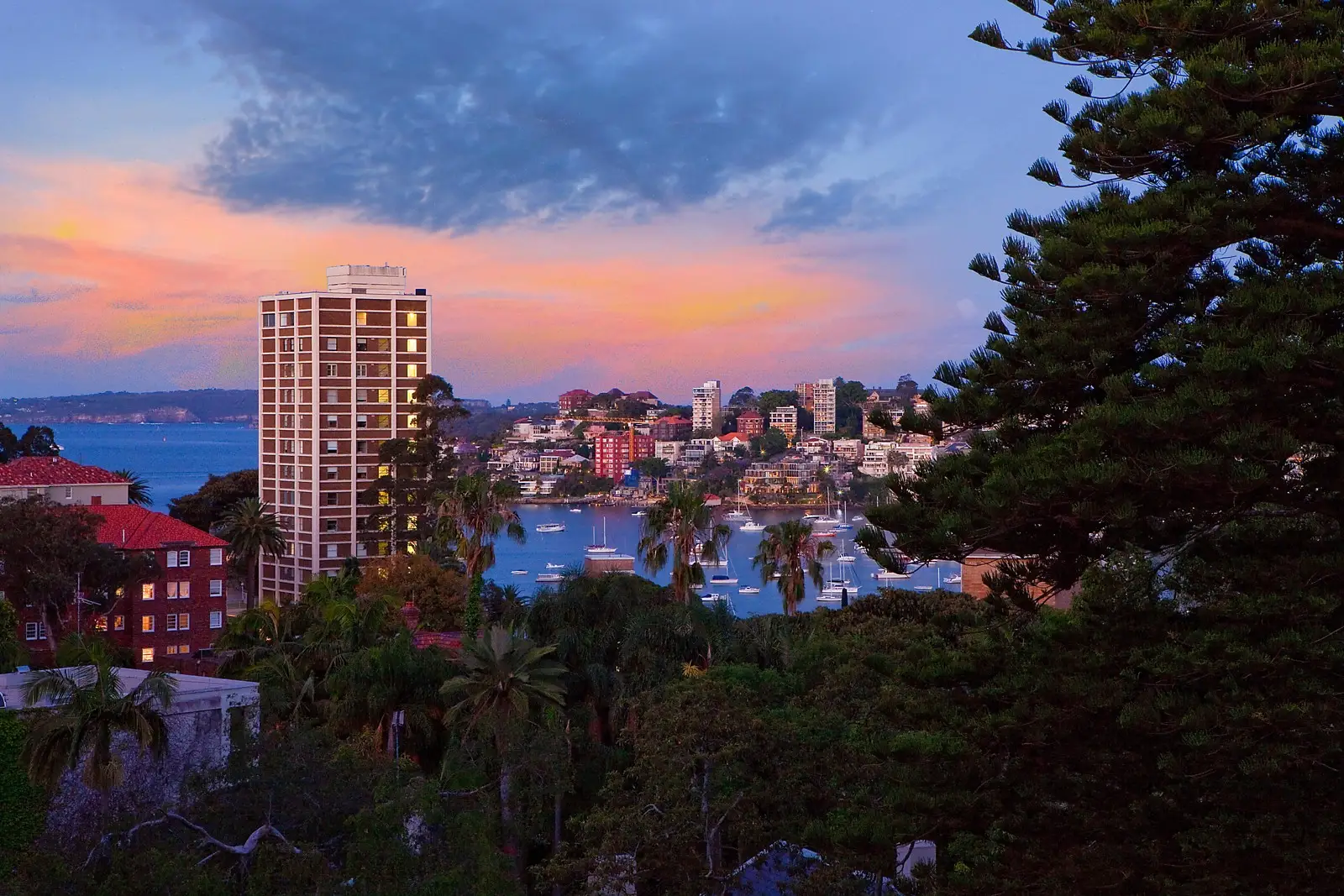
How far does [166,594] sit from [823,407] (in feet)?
346

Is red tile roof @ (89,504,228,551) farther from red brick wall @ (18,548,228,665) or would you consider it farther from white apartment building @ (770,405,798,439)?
white apartment building @ (770,405,798,439)

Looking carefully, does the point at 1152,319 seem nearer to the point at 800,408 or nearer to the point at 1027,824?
the point at 1027,824

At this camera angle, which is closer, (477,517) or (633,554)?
(477,517)

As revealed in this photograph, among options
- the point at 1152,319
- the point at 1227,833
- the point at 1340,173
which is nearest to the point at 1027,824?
the point at 1227,833

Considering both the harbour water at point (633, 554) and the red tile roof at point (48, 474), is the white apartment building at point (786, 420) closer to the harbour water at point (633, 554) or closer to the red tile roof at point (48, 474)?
the harbour water at point (633, 554)


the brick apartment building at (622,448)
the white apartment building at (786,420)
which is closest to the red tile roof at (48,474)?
the brick apartment building at (622,448)

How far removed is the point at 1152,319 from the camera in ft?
34.4

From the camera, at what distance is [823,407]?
448 feet

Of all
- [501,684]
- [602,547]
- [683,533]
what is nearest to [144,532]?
[683,533]

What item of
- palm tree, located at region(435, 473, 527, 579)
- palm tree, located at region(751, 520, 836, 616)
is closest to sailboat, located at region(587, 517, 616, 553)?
palm tree, located at region(435, 473, 527, 579)

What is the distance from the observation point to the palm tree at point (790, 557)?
116ft

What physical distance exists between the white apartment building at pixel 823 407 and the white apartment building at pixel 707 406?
11598 millimetres

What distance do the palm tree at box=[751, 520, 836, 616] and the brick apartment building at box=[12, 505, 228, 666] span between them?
14.4m

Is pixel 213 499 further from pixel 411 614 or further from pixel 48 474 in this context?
pixel 411 614
